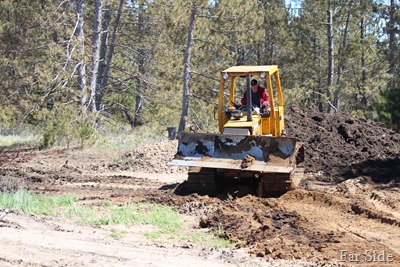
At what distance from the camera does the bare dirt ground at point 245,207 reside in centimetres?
768

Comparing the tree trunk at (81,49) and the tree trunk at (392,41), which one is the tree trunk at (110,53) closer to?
the tree trunk at (81,49)

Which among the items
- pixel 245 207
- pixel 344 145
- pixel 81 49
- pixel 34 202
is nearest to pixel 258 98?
pixel 245 207

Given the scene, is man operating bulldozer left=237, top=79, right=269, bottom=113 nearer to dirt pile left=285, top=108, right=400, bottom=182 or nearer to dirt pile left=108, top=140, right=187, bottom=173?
dirt pile left=285, top=108, right=400, bottom=182

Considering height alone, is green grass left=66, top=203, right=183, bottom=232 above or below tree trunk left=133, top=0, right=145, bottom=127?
below

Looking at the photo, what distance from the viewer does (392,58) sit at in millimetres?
28625

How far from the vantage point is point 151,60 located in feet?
80.9

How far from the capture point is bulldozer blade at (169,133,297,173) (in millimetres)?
11477

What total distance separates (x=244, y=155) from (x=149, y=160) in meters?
5.98

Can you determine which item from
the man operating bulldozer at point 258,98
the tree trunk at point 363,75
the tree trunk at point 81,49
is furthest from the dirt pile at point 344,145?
the tree trunk at point 363,75

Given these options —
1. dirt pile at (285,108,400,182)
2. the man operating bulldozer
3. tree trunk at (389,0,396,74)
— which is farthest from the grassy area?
tree trunk at (389,0,396,74)

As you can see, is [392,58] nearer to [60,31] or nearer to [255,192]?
[60,31]

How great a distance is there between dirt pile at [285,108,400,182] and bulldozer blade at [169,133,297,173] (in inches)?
147

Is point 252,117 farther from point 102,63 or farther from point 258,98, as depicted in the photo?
point 102,63

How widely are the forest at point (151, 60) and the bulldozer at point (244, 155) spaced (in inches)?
325
